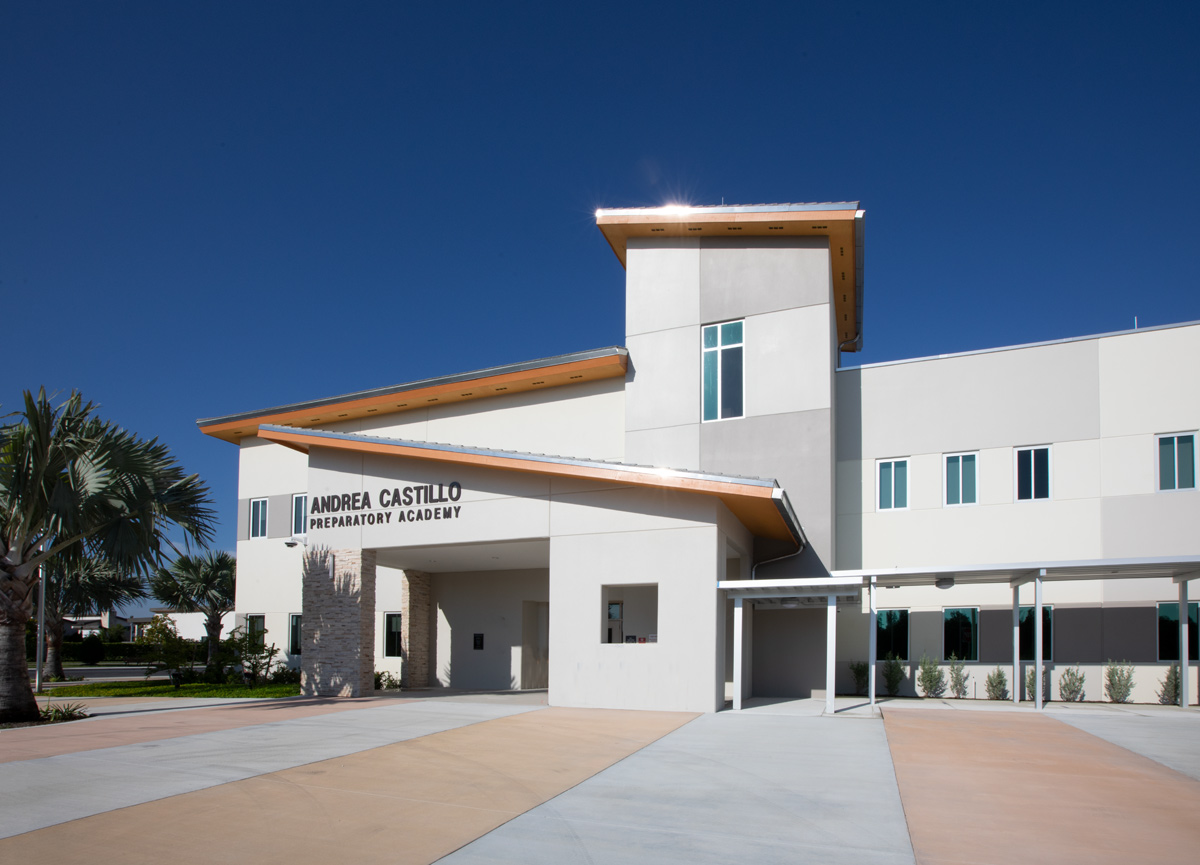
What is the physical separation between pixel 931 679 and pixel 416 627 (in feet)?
46.6

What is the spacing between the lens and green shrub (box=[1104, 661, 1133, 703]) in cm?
2031

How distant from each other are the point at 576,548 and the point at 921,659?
32.2 feet

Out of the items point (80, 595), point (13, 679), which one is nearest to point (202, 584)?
point (80, 595)

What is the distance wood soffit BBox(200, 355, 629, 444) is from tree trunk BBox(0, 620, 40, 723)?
12.5 m

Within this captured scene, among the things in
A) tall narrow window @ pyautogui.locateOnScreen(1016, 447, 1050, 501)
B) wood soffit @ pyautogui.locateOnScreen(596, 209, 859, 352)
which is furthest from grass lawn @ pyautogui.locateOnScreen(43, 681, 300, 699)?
tall narrow window @ pyautogui.locateOnScreen(1016, 447, 1050, 501)

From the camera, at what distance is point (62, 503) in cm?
1591

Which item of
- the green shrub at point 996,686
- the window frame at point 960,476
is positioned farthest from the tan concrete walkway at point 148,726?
the window frame at point 960,476

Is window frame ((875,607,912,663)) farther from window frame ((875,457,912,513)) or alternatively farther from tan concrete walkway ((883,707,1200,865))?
tan concrete walkway ((883,707,1200,865))

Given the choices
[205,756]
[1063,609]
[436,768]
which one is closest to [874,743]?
[436,768]

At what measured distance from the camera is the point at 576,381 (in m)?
25.1

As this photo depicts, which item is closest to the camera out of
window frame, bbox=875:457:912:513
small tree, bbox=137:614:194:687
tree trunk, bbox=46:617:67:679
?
window frame, bbox=875:457:912:513

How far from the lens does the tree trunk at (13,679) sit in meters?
Result: 15.9

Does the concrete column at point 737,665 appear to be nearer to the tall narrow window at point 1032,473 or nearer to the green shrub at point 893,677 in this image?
the green shrub at point 893,677

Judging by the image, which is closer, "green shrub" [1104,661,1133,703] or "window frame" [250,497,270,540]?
"green shrub" [1104,661,1133,703]
